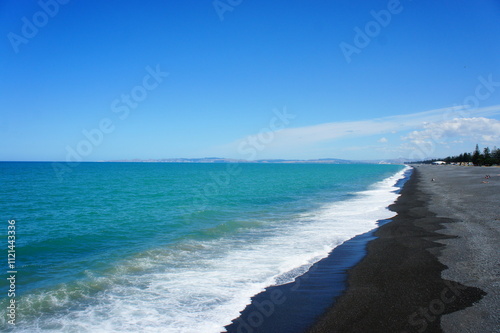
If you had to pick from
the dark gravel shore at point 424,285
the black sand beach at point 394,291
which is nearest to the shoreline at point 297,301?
the black sand beach at point 394,291

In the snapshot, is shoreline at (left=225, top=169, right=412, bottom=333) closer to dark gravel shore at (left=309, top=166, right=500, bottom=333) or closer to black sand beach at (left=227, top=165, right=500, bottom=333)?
black sand beach at (left=227, top=165, right=500, bottom=333)

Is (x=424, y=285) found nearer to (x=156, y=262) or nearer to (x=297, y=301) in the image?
(x=297, y=301)

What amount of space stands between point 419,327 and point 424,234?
31.9ft

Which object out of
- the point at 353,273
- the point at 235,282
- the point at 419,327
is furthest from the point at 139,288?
the point at 419,327

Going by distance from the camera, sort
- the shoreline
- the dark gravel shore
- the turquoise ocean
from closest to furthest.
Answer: the dark gravel shore
the shoreline
the turquoise ocean

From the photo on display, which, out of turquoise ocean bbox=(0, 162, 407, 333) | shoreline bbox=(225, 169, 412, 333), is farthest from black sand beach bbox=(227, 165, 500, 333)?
turquoise ocean bbox=(0, 162, 407, 333)

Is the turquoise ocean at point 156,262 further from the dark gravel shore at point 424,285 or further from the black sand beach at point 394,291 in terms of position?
the dark gravel shore at point 424,285

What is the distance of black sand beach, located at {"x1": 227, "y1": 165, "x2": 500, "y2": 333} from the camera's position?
6.51 meters

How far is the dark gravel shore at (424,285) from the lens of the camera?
253 inches

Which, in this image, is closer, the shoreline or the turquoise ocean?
the shoreline

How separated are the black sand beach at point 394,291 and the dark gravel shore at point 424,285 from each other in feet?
0.07

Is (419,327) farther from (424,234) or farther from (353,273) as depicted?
(424,234)

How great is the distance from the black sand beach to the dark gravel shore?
20 mm

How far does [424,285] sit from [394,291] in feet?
3.35
